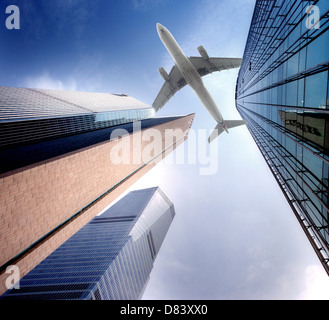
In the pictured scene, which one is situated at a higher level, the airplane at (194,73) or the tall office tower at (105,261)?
the airplane at (194,73)

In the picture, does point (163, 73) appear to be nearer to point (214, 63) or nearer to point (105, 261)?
point (214, 63)

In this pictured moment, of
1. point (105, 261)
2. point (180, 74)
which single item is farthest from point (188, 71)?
point (105, 261)

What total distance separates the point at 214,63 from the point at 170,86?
8.17 metres

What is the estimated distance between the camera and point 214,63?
1044 inches

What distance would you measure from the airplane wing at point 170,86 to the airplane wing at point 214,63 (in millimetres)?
3348

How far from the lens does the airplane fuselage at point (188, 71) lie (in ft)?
72.2

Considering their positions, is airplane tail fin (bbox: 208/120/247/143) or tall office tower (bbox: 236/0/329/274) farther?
airplane tail fin (bbox: 208/120/247/143)

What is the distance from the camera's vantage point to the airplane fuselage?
72.2ft

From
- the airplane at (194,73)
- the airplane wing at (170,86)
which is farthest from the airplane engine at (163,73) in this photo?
the airplane wing at (170,86)

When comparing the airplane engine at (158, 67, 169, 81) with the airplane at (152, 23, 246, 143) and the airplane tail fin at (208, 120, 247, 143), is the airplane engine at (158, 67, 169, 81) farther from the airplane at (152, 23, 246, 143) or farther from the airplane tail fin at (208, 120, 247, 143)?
the airplane tail fin at (208, 120, 247, 143)

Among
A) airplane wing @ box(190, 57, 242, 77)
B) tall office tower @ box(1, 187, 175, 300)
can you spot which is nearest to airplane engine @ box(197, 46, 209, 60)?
airplane wing @ box(190, 57, 242, 77)

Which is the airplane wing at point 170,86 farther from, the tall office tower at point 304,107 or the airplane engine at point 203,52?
the tall office tower at point 304,107
